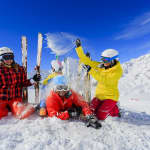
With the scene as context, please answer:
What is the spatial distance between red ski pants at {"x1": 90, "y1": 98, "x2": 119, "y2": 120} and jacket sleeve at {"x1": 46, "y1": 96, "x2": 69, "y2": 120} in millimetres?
795

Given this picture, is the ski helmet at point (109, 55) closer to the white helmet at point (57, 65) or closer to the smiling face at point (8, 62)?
the white helmet at point (57, 65)

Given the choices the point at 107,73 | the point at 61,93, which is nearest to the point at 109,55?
the point at 107,73

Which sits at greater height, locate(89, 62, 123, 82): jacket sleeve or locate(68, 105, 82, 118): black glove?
locate(89, 62, 123, 82): jacket sleeve

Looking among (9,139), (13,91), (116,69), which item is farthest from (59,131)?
(116,69)

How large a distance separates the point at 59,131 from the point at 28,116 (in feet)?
3.44

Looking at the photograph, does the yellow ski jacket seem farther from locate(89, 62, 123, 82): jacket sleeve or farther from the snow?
the snow

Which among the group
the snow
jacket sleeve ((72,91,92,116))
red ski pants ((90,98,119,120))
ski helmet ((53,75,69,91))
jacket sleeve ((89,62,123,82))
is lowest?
the snow

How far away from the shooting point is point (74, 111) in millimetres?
3586

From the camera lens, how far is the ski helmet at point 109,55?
3904 mm

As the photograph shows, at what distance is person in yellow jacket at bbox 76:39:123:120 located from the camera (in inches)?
150

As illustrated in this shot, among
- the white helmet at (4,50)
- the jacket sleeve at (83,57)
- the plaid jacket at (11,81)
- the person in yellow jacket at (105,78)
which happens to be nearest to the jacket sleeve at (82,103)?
the person in yellow jacket at (105,78)

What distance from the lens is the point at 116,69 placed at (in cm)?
384

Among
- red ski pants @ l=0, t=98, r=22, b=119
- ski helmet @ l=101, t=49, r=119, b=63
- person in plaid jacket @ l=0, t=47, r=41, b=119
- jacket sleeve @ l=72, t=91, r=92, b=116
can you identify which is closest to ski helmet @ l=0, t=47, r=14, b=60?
person in plaid jacket @ l=0, t=47, r=41, b=119

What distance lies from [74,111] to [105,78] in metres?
1.03
